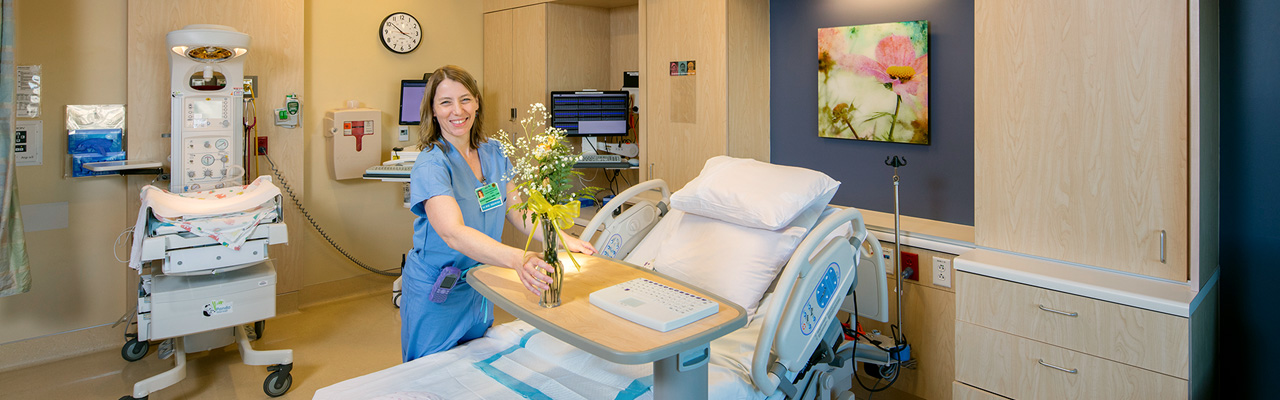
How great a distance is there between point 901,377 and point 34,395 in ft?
12.5

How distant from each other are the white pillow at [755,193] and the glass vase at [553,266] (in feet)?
3.02

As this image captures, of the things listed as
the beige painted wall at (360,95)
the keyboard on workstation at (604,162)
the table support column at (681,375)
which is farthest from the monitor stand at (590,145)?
the table support column at (681,375)

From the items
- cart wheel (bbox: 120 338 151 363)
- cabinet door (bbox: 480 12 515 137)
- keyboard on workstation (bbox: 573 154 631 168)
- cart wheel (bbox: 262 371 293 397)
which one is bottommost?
cart wheel (bbox: 262 371 293 397)

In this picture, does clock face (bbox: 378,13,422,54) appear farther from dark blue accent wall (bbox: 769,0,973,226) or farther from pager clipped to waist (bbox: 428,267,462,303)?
pager clipped to waist (bbox: 428,267,462,303)

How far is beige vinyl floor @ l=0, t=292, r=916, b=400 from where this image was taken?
135 inches

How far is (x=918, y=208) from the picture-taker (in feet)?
11.3

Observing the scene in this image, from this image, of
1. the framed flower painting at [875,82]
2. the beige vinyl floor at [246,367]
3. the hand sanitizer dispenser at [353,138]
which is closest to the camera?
the framed flower painting at [875,82]

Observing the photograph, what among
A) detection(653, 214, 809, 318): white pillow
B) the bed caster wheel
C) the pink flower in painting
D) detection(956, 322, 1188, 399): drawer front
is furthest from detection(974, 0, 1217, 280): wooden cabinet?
the bed caster wheel

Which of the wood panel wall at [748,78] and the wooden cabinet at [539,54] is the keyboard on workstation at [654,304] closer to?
the wood panel wall at [748,78]

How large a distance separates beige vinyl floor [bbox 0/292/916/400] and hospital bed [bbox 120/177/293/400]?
0.16 meters

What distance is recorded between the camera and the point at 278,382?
3.41 m

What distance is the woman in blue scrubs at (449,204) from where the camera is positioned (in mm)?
2211

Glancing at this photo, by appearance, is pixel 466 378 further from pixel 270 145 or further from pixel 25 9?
pixel 25 9

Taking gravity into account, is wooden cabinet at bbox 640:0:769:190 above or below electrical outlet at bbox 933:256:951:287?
above
